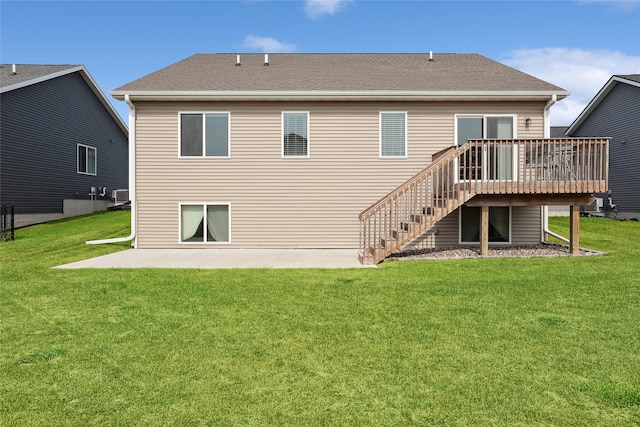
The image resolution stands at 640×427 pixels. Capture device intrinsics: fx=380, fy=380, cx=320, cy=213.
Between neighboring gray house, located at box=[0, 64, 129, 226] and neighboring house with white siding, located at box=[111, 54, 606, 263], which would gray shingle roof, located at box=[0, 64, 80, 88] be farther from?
neighboring house with white siding, located at box=[111, 54, 606, 263]

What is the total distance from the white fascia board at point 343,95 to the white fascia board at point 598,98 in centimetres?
1076

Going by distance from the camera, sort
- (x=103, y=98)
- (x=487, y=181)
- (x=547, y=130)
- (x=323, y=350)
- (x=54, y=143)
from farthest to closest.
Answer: (x=103, y=98)
(x=54, y=143)
(x=547, y=130)
(x=487, y=181)
(x=323, y=350)

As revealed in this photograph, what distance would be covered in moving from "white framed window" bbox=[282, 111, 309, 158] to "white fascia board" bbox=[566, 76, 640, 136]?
1564cm

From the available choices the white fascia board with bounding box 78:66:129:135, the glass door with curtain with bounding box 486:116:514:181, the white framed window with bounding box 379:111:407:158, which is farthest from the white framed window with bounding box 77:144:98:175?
the glass door with curtain with bounding box 486:116:514:181

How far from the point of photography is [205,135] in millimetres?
10977

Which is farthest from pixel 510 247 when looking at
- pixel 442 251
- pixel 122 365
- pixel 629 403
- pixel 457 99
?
pixel 122 365

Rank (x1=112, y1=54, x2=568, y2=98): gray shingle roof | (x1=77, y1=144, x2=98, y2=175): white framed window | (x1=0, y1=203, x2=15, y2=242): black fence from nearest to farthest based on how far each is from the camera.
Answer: (x1=112, y1=54, x2=568, y2=98): gray shingle roof → (x1=0, y1=203, x2=15, y2=242): black fence → (x1=77, y1=144, x2=98, y2=175): white framed window

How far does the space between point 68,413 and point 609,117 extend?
2419 cm

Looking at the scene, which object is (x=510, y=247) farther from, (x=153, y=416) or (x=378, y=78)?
(x=153, y=416)

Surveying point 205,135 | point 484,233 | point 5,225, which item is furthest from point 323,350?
point 5,225

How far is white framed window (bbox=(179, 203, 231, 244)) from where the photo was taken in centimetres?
1105

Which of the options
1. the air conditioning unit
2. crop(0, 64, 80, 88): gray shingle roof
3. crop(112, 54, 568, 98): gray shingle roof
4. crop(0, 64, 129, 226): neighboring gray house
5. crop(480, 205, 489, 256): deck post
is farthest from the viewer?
the air conditioning unit

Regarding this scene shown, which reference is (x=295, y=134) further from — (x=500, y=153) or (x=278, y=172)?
(x=500, y=153)

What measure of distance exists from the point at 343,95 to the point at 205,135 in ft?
13.5
